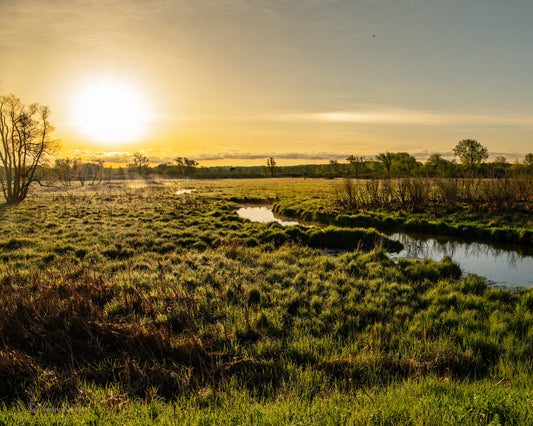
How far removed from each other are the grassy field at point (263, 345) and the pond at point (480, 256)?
1.72 meters

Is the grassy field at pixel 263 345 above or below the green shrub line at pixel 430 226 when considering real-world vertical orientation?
below

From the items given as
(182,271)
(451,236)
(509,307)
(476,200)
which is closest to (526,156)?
(476,200)

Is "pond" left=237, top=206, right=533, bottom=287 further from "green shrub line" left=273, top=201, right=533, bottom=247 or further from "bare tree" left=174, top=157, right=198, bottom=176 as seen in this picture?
"bare tree" left=174, top=157, right=198, bottom=176

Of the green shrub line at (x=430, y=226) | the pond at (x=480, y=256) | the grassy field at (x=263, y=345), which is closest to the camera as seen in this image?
the grassy field at (x=263, y=345)

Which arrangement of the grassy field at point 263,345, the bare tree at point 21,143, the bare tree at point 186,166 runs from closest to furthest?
1. the grassy field at point 263,345
2. the bare tree at point 21,143
3. the bare tree at point 186,166

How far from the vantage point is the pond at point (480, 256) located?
33.7 feet

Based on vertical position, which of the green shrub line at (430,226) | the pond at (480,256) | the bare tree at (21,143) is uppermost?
the bare tree at (21,143)

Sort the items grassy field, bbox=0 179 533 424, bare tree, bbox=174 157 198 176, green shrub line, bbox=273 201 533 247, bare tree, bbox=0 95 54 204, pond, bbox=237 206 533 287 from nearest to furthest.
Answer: grassy field, bbox=0 179 533 424, pond, bbox=237 206 533 287, green shrub line, bbox=273 201 533 247, bare tree, bbox=0 95 54 204, bare tree, bbox=174 157 198 176

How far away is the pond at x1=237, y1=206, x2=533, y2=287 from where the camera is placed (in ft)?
33.7

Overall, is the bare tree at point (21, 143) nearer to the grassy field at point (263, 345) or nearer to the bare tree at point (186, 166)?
the grassy field at point (263, 345)

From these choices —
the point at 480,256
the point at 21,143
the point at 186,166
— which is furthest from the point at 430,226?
the point at 186,166

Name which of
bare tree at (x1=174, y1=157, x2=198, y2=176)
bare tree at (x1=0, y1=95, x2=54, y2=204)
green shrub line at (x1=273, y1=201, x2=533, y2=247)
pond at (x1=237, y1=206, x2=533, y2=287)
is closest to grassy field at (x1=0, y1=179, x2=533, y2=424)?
pond at (x1=237, y1=206, x2=533, y2=287)

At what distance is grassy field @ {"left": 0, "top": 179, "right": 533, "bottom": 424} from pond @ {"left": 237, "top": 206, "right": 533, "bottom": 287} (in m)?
1.72

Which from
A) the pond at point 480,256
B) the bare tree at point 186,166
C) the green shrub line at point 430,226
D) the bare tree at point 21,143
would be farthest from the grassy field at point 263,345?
the bare tree at point 186,166
